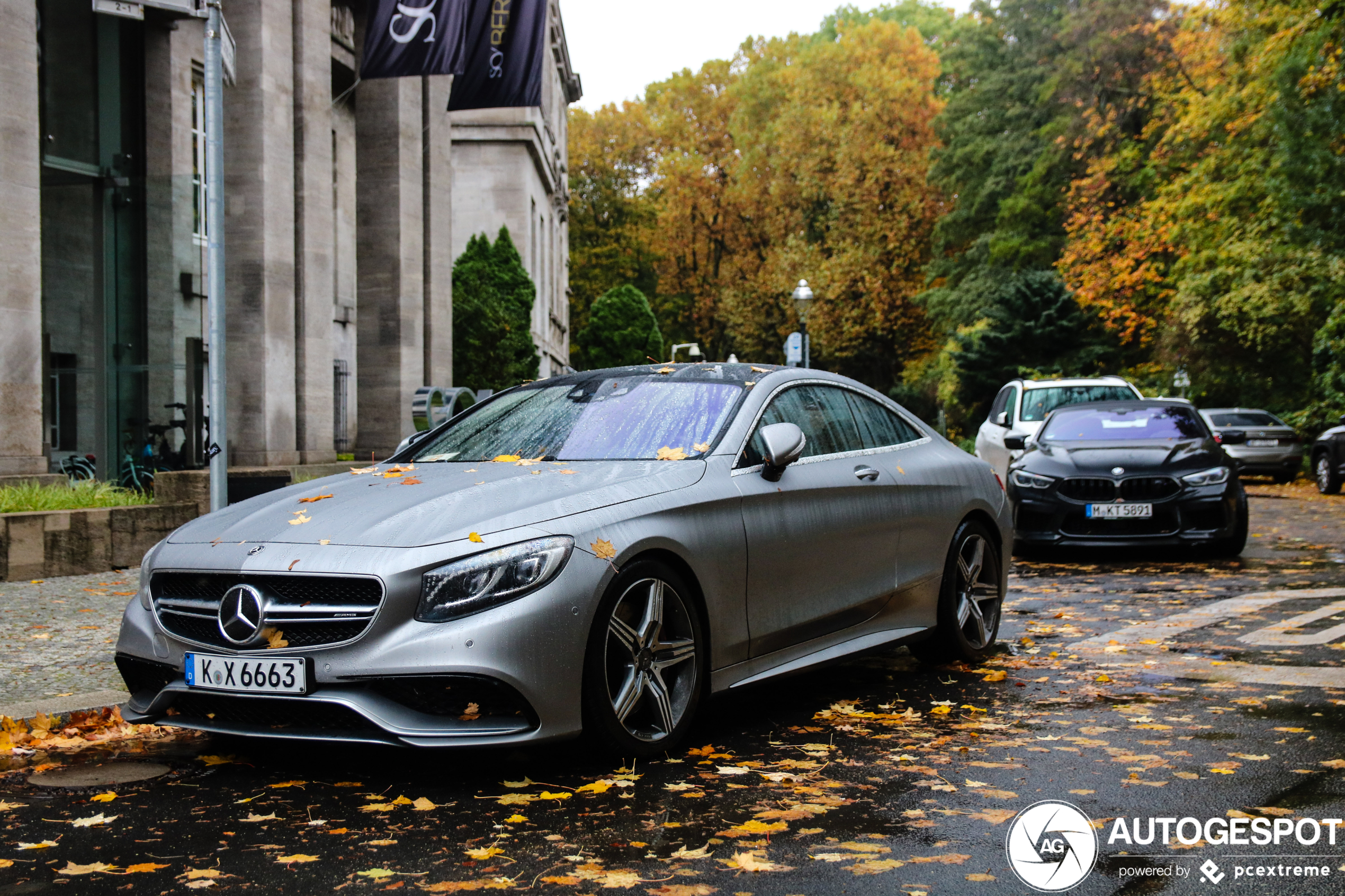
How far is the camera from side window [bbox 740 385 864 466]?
615 cm

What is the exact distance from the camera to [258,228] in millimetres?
16312

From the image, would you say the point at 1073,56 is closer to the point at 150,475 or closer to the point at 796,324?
the point at 796,324

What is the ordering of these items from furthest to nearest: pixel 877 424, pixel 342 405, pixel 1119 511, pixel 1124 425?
pixel 342 405, pixel 1124 425, pixel 1119 511, pixel 877 424

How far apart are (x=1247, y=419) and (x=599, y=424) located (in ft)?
86.3

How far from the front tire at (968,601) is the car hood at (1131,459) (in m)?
5.06

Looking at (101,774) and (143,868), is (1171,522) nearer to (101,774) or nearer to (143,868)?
(101,774)

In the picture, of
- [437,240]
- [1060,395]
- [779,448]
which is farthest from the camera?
[437,240]

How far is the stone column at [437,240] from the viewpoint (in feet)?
74.2

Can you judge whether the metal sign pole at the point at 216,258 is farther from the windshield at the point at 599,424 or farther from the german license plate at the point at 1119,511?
the german license plate at the point at 1119,511

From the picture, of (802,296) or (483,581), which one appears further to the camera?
(802,296)

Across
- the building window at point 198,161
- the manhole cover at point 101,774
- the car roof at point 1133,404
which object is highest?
the building window at point 198,161

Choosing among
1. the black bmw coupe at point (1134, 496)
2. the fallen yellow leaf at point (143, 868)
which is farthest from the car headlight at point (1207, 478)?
the fallen yellow leaf at point (143, 868)

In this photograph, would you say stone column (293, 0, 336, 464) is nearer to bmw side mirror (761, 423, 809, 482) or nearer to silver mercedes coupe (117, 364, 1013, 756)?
silver mercedes coupe (117, 364, 1013, 756)

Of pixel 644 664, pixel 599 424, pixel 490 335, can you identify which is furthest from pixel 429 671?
pixel 490 335
